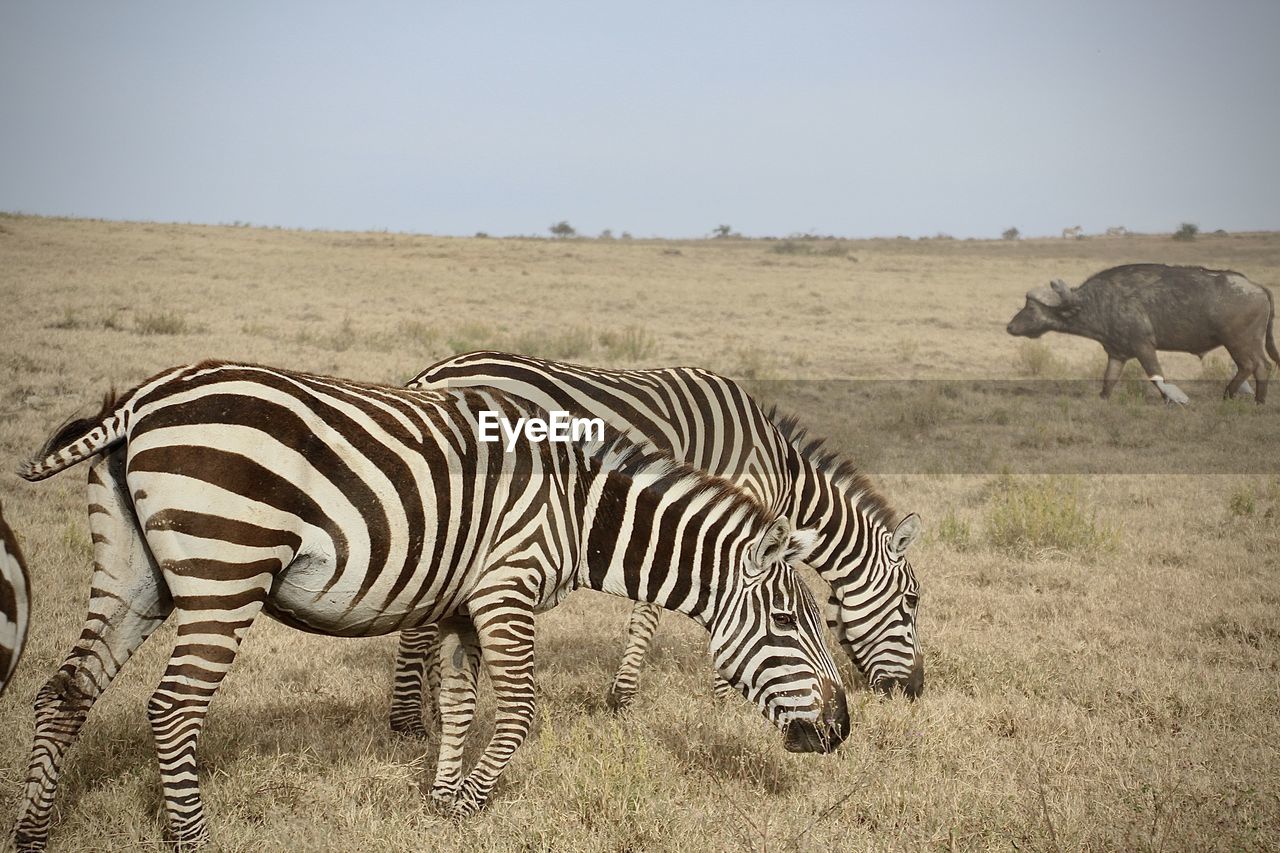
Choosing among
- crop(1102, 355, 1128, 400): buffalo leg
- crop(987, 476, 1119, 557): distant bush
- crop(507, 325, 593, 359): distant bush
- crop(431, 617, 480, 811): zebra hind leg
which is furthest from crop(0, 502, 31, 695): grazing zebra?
crop(1102, 355, 1128, 400): buffalo leg

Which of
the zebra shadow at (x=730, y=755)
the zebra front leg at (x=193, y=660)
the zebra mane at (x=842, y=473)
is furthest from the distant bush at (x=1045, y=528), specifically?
the zebra front leg at (x=193, y=660)

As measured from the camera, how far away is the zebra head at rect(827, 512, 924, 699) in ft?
19.7

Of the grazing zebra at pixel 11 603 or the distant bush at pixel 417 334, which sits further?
the distant bush at pixel 417 334

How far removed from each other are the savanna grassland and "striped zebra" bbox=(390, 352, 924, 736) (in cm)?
34

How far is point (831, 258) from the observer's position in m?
50.5

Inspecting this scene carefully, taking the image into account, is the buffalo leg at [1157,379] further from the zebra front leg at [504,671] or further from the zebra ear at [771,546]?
the zebra front leg at [504,671]

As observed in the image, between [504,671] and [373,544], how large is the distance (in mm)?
823

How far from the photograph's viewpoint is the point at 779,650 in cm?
466

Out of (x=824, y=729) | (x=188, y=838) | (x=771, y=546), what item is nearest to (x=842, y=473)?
(x=771, y=546)

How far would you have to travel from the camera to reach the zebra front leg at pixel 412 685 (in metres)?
5.59

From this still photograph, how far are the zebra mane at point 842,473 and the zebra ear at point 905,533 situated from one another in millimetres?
152

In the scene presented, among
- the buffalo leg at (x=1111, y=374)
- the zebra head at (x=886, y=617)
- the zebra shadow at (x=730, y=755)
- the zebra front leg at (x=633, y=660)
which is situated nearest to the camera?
the zebra shadow at (x=730, y=755)

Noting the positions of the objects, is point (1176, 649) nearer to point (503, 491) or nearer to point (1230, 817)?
point (1230, 817)

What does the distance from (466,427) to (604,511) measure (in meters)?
0.76
